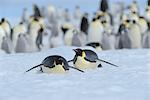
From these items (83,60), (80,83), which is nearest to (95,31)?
(83,60)

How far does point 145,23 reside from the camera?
18609mm

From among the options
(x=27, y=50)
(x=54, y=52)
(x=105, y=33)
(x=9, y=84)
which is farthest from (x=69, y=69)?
(x=105, y=33)

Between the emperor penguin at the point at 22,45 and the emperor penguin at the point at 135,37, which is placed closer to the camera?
the emperor penguin at the point at 22,45

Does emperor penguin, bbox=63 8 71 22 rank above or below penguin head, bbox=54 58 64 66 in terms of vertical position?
above

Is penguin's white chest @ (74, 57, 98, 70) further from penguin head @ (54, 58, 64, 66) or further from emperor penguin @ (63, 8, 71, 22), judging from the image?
emperor penguin @ (63, 8, 71, 22)

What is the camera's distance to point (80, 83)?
5426 millimetres

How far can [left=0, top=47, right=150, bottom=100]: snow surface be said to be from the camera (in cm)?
463

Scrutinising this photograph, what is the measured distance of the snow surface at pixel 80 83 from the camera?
463cm

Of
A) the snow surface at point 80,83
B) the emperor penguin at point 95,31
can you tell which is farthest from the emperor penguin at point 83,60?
the emperor penguin at point 95,31

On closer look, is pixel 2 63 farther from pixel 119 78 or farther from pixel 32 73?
pixel 119 78

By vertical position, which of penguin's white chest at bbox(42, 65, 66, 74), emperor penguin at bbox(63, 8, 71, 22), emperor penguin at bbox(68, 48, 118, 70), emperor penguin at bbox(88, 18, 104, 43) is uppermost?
emperor penguin at bbox(63, 8, 71, 22)

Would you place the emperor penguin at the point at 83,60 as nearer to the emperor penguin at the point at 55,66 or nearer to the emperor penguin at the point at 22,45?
the emperor penguin at the point at 55,66

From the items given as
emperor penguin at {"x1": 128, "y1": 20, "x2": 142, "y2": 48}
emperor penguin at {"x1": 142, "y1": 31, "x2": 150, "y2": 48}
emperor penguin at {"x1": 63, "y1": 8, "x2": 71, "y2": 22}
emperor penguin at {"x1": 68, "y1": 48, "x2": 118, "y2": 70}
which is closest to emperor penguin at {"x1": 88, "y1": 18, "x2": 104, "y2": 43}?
emperor penguin at {"x1": 128, "y1": 20, "x2": 142, "y2": 48}

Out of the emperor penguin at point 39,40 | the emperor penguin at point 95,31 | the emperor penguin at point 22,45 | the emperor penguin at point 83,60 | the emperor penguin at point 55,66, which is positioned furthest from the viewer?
the emperor penguin at point 95,31
